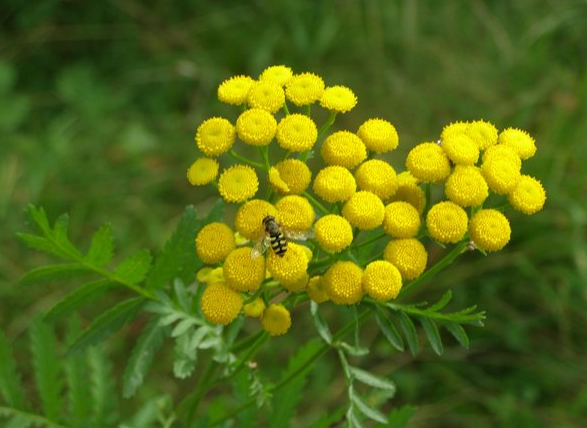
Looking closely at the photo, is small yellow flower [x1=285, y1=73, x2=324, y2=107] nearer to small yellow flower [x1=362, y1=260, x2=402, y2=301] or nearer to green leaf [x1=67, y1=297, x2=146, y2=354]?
small yellow flower [x1=362, y1=260, x2=402, y2=301]

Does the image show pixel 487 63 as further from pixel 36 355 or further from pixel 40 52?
pixel 36 355

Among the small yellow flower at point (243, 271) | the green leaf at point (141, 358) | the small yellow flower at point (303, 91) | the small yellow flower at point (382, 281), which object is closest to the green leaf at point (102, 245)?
the green leaf at point (141, 358)

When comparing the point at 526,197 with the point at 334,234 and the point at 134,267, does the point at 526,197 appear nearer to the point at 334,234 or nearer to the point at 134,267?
the point at 334,234

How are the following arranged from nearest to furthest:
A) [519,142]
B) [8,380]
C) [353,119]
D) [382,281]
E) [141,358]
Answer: [382,281]
[519,142]
[141,358]
[8,380]
[353,119]

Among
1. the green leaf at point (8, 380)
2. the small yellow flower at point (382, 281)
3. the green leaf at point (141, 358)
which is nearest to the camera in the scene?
the small yellow flower at point (382, 281)

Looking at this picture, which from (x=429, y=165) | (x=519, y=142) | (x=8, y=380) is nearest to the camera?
(x=429, y=165)

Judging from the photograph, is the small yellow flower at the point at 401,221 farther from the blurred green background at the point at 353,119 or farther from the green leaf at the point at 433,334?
the blurred green background at the point at 353,119

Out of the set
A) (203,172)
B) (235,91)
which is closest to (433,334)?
(203,172)
